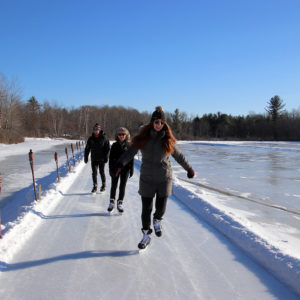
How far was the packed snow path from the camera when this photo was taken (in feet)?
7.50

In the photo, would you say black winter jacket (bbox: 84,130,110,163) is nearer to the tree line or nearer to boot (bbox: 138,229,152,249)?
boot (bbox: 138,229,152,249)

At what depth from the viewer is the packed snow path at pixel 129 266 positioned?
2287 mm

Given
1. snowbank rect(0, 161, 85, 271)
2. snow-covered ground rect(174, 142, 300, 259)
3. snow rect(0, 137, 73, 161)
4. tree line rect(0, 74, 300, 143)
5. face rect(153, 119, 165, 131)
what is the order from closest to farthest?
face rect(153, 119, 165, 131), snowbank rect(0, 161, 85, 271), snow-covered ground rect(174, 142, 300, 259), snow rect(0, 137, 73, 161), tree line rect(0, 74, 300, 143)

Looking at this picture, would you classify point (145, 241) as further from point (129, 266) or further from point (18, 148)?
point (18, 148)

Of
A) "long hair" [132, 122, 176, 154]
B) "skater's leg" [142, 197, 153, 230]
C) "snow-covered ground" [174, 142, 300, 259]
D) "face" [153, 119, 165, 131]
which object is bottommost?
"snow-covered ground" [174, 142, 300, 259]

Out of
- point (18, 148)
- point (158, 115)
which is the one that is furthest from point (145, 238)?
point (18, 148)

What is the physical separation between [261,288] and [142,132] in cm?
201

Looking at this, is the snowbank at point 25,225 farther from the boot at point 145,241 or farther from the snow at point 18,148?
the snow at point 18,148

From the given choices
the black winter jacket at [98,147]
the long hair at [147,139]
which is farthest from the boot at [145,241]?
the black winter jacket at [98,147]

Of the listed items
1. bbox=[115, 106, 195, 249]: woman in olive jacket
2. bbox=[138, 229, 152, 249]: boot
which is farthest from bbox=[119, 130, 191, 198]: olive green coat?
bbox=[138, 229, 152, 249]: boot

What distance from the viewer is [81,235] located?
361 centimetres

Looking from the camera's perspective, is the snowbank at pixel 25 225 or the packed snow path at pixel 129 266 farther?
the snowbank at pixel 25 225

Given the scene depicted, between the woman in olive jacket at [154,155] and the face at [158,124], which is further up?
the face at [158,124]

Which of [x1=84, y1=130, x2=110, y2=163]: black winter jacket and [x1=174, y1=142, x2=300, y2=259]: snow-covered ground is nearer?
[x1=174, y1=142, x2=300, y2=259]: snow-covered ground
